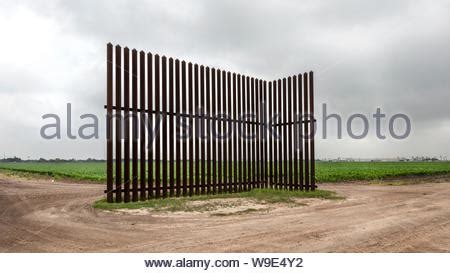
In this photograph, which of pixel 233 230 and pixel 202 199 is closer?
pixel 233 230

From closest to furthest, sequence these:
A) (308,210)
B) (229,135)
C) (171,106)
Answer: (308,210) < (171,106) < (229,135)

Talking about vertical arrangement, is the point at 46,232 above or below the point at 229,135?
below

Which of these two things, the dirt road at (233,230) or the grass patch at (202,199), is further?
the grass patch at (202,199)

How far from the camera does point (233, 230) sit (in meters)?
6.14

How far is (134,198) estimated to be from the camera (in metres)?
9.58

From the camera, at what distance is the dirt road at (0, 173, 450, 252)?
5121mm

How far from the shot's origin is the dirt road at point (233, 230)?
5121mm

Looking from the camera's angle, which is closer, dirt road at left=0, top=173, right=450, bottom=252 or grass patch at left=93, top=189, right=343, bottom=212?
dirt road at left=0, top=173, right=450, bottom=252

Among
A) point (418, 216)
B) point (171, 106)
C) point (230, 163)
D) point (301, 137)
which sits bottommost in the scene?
point (418, 216)

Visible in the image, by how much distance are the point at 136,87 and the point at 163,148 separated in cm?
177
